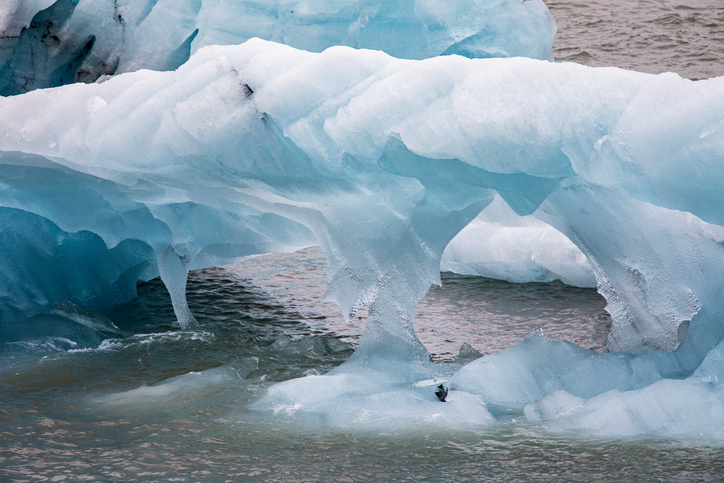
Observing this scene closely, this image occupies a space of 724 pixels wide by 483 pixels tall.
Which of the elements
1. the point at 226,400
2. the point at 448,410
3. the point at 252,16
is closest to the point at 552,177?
the point at 448,410

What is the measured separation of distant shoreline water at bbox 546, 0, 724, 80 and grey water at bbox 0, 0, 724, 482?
8.63 m

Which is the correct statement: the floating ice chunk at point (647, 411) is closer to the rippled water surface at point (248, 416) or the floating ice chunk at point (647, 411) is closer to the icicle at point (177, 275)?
the rippled water surface at point (248, 416)

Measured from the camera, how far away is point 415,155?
2.14 metres

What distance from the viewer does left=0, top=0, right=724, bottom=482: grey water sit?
1.79 meters

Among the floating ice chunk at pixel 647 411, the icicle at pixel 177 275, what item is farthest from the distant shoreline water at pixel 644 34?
the floating ice chunk at pixel 647 411

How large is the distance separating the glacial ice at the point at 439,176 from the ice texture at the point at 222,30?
995 mm

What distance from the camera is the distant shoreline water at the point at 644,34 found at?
11.4m

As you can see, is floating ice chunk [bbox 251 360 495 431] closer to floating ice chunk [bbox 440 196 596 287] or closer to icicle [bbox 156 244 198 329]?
icicle [bbox 156 244 198 329]

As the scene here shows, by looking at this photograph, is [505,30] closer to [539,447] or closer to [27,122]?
[27,122]

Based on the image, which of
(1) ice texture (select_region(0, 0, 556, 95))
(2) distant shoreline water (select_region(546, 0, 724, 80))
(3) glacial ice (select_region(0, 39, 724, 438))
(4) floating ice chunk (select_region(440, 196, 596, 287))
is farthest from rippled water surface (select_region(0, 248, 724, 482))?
(2) distant shoreline water (select_region(546, 0, 724, 80))

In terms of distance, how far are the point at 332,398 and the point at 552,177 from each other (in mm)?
879

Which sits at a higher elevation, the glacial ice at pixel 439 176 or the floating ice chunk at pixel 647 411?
the glacial ice at pixel 439 176

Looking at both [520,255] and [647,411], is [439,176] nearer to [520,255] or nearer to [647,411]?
[647,411]

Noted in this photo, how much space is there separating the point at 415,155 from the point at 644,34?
11.5 metres
